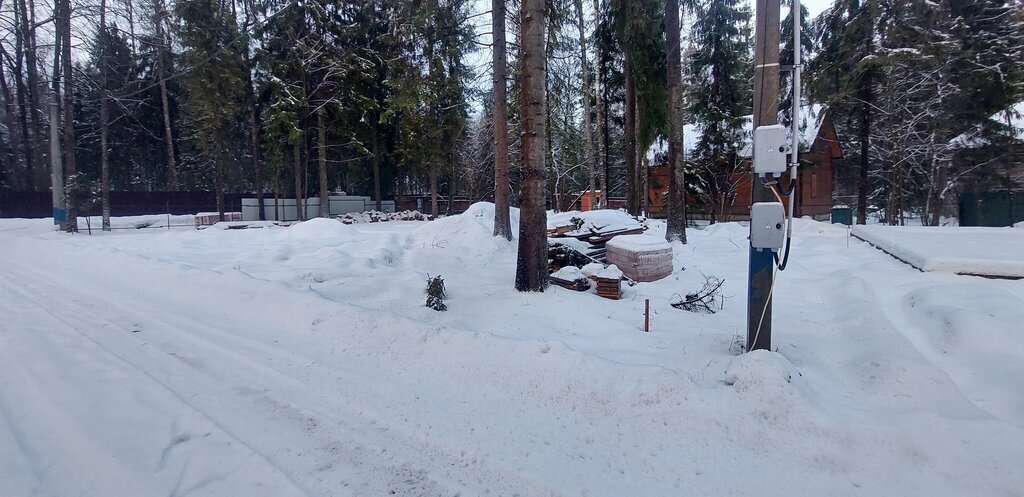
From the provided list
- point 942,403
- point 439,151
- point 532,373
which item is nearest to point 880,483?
point 942,403

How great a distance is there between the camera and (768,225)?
4094 millimetres

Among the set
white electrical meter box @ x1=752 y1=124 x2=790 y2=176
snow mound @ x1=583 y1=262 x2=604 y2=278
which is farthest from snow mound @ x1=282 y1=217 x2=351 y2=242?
white electrical meter box @ x1=752 y1=124 x2=790 y2=176

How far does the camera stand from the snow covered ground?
299 cm

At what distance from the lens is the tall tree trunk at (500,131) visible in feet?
39.8

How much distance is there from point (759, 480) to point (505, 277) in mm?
5980

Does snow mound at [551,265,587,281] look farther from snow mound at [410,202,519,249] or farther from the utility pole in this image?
snow mound at [410,202,519,249]

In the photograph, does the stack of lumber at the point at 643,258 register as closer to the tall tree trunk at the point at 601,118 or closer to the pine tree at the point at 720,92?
the tall tree trunk at the point at 601,118

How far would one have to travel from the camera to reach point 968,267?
704 cm

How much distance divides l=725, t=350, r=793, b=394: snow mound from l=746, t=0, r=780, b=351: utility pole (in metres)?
0.40

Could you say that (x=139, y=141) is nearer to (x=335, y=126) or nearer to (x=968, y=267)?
(x=335, y=126)

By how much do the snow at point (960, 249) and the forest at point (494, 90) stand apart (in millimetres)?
5029

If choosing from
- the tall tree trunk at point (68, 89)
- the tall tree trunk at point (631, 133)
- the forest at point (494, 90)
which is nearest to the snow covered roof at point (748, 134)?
the forest at point (494, 90)

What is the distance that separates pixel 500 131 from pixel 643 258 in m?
5.72

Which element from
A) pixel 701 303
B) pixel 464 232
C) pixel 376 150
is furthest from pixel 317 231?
pixel 376 150
